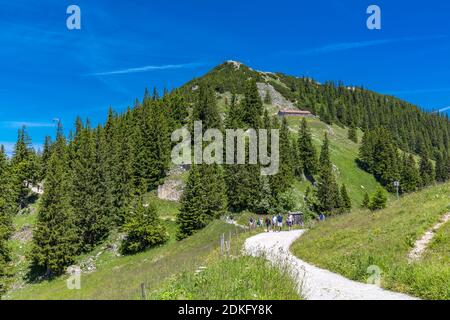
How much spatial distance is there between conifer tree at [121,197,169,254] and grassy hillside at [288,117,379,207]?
4081cm

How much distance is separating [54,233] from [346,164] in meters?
86.4

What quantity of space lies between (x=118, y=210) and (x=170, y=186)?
12.6m

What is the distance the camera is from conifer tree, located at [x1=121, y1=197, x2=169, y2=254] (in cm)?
5494

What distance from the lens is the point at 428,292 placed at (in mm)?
11398

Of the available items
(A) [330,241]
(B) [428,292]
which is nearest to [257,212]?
(A) [330,241]

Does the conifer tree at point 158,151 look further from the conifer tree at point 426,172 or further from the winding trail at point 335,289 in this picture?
the conifer tree at point 426,172

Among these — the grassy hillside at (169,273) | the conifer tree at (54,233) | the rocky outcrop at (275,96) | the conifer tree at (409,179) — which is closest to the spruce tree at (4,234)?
the grassy hillside at (169,273)

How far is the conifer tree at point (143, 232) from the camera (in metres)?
54.9

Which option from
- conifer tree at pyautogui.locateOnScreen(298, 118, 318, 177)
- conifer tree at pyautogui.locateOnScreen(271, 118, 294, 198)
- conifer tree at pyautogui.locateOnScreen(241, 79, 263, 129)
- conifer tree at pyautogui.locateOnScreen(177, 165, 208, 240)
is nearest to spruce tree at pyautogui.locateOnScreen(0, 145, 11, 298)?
conifer tree at pyautogui.locateOnScreen(177, 165, 208, 240)

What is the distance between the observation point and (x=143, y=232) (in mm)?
54750

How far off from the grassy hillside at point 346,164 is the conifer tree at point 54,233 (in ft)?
170

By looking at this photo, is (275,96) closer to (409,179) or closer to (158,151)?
(409,179)

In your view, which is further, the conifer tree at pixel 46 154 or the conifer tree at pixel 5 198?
the conifer tree at pixel 46 154

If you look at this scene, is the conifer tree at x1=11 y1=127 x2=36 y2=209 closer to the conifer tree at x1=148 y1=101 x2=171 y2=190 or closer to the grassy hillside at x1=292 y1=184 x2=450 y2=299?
the conifer tree at x1=148 y1=101 x2=171 y2=190
